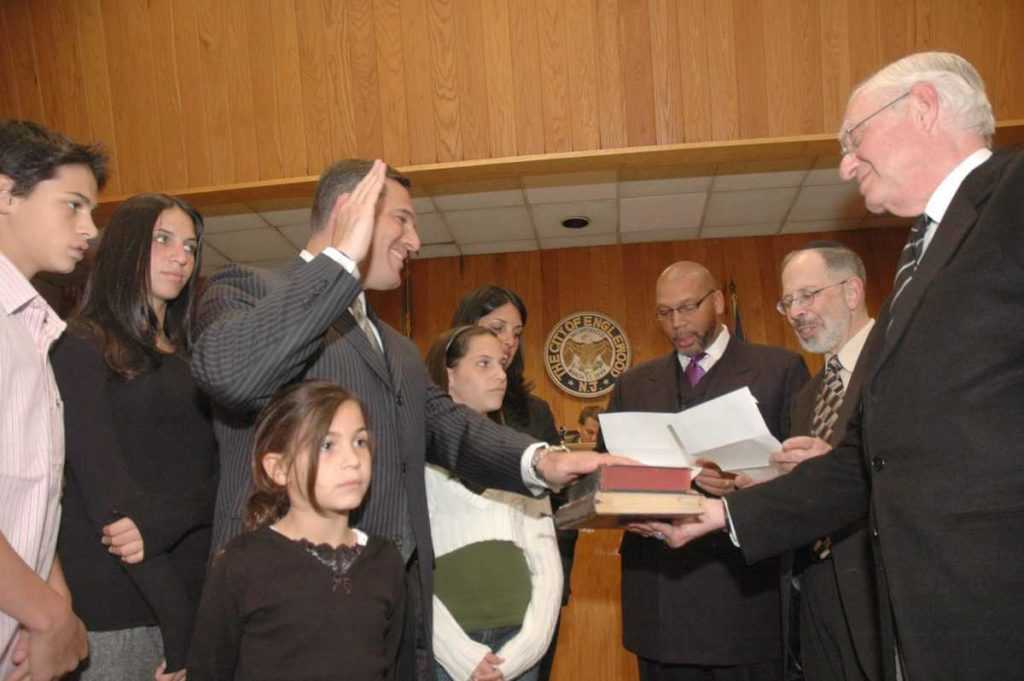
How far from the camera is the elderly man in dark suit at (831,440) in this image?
2.48 m

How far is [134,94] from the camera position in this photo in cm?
621

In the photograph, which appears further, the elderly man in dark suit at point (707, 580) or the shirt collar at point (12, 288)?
the elderly man in dark suit at point (707, 580)

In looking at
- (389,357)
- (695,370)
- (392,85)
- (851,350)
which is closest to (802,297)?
(851,350)

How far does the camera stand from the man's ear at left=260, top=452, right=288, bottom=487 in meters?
1.99

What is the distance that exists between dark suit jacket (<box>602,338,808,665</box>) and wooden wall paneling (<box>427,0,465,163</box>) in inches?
120

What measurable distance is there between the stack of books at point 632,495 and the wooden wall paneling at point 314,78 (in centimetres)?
424

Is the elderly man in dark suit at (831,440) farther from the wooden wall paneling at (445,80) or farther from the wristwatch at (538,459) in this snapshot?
the wooden wall paneling at (445,80)

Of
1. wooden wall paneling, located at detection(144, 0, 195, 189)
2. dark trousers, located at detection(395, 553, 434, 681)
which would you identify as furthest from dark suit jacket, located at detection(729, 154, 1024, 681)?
wooden wall paneling, located at detection(144, 0, 195, 189)

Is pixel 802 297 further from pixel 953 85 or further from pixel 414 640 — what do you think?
pixel 414 640

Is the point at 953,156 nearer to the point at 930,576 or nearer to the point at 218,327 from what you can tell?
the point at 930,576

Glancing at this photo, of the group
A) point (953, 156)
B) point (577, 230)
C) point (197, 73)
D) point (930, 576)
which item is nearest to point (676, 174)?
point (577, 230)

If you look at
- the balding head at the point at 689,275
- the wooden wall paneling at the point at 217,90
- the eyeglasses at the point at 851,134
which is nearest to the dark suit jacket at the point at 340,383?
the eyeglasses at the point at 851,134

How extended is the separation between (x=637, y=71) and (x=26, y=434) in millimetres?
4673

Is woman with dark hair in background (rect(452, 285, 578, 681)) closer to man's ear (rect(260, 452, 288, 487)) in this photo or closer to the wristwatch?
the wristwatch
